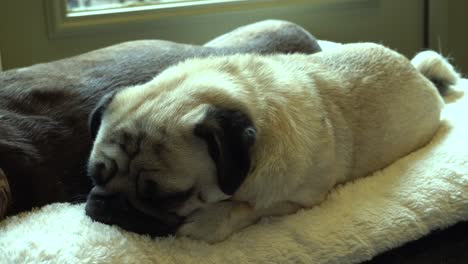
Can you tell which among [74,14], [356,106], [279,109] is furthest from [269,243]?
[74,14]

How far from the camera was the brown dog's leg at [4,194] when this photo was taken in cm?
119

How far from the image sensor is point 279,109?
123cm

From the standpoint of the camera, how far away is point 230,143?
1.09m

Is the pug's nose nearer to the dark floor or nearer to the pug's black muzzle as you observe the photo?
the pug's black muzzle

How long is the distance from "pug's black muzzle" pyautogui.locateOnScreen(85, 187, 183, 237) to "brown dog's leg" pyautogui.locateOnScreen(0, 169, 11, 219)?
157 mm

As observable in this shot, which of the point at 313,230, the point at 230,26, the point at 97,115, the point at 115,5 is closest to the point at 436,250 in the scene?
the point at 313,230

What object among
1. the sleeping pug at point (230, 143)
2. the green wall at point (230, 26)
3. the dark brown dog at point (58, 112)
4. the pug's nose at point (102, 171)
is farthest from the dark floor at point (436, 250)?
the green wall at point (230, 26)

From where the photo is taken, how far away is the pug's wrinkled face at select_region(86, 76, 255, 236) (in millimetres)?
1097

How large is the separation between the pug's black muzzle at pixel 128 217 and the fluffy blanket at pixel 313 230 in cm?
2

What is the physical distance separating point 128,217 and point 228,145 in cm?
22

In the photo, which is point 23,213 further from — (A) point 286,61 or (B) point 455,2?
(B) point 455,2

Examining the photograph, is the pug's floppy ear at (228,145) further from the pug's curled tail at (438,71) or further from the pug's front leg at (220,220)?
the pug's curled tail at (438,71)

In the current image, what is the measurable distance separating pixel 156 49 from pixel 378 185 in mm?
621

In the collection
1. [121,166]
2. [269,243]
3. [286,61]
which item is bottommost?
[269,243]
